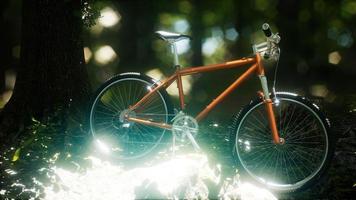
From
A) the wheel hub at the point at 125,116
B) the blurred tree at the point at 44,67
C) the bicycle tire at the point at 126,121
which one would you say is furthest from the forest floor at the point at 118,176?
the blurred tree at the point at 44,67

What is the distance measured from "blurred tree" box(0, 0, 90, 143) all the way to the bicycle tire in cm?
89

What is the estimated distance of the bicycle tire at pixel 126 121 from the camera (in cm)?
557

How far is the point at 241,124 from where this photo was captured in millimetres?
4977

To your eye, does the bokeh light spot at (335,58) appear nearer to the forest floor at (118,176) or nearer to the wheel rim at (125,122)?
the forest floor at (118,176)

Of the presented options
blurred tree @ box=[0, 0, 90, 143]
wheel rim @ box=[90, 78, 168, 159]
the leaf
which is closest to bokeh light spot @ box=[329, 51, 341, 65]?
wheel rim @ box=[90, 78, 168, 159]

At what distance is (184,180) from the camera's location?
15.1ft

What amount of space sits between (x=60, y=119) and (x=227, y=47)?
510 inches

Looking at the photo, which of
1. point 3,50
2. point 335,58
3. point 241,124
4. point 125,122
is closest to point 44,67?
point 125,122

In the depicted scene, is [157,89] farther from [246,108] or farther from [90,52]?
[90,52]

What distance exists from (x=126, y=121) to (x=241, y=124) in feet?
4.98

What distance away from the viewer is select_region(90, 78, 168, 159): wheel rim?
5.64m

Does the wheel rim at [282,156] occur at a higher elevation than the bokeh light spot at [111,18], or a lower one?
lower

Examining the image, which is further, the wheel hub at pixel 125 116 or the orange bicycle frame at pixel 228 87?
the wheel hub at pixel 125 116

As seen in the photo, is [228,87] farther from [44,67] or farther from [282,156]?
[44,67]
